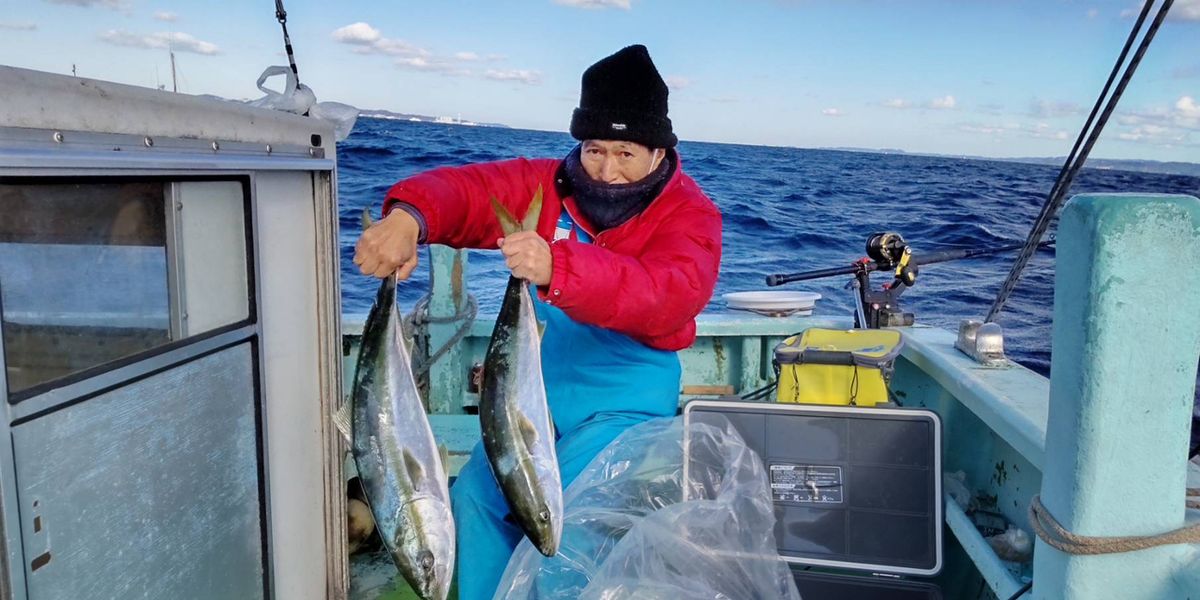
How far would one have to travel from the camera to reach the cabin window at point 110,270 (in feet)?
6.11

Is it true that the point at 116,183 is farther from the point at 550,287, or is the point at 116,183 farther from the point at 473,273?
the point at 473,273

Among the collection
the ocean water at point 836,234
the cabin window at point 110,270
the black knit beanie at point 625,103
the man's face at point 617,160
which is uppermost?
the black knit beanie at point 625,103

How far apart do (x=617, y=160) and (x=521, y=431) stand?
3.72 feet

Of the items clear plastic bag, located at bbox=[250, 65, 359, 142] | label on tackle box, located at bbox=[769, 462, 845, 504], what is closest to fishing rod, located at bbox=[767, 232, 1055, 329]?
label on tackle box, located at bbox=[769, 462, 845, 504]

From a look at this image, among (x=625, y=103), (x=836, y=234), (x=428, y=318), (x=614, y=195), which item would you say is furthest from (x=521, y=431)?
(x=836, y=234)

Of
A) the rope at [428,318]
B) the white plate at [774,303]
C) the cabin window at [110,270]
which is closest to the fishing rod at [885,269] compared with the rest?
the white plate at [774,303]

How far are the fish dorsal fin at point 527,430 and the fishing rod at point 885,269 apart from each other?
2.74 metres

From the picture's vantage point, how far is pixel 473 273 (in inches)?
417

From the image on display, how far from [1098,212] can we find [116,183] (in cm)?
229

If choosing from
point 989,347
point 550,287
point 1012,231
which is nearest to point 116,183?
point 550,287

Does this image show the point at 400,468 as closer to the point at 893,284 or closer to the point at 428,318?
the point at 428,318

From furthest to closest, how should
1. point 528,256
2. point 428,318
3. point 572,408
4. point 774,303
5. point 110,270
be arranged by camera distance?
point 774,303
point 428,318
point 572,408
point 110,270
point 528,256

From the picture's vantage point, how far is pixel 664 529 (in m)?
2.52

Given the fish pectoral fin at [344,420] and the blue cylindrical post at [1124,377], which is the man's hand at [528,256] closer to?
the fish pectoral fin at [344,420]
